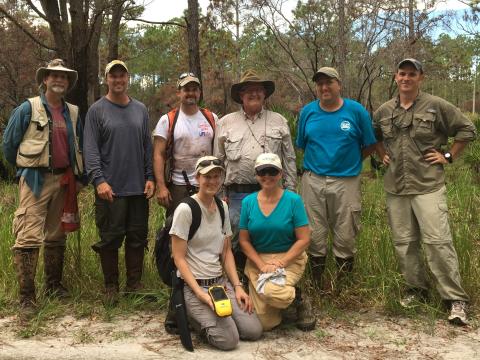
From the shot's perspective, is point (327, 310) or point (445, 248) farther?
point (327, 310)

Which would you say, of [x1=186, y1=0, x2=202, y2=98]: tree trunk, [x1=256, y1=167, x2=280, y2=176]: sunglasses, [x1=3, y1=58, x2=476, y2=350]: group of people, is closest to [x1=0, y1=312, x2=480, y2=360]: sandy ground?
[x1=3, y1=58, x2=476, y2=350]: group of people

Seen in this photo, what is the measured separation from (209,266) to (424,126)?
6.60ft

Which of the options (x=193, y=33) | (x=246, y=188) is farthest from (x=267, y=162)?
(x=193, y=33)

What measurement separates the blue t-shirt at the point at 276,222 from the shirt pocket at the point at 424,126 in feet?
3.60

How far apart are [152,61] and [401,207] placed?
36250 mm

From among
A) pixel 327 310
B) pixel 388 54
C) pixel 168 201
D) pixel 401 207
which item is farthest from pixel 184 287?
pixel 388 54

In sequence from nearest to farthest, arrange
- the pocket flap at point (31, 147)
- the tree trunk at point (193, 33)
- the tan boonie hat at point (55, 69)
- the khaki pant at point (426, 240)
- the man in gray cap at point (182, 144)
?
the khaki pant at point (426, 240)
the pocket flap at point (31, 147)
the tan boonie hat at point (55, 69)
the man in gray cap at point (182, 144)
the tree trunk at point (193, 33)

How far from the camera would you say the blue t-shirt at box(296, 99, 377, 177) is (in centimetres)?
413

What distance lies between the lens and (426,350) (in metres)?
3.48

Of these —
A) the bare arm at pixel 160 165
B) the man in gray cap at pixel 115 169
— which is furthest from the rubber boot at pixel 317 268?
the man in gray cap at pixel 115 169

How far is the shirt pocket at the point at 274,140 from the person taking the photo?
415 cm

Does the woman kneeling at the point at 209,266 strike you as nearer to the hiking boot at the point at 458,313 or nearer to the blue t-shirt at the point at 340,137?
the blue t-shirt at the point at 340,137

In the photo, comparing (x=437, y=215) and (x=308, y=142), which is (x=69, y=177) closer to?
(x=308, y=142)

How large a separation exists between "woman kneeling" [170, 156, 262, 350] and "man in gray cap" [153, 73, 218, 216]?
0.55 m
